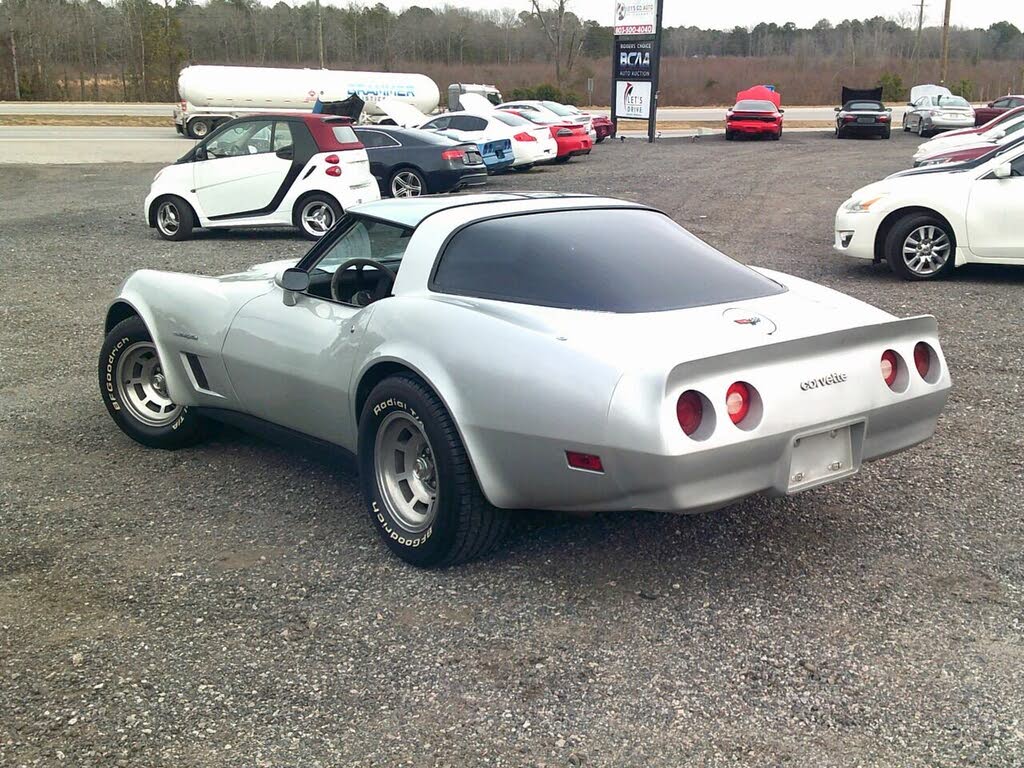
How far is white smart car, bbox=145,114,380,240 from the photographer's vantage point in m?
13.3

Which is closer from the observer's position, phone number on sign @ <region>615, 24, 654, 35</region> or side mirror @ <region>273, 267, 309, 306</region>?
side mirror @ <region>273, 267, 309, 306</region>

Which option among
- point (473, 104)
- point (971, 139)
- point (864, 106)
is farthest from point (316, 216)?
point (864, 106)

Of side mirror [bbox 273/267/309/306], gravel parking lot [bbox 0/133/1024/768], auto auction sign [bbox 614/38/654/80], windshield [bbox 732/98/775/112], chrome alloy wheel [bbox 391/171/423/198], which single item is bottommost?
gravel parking lot [bbox 0/133/1024/768]

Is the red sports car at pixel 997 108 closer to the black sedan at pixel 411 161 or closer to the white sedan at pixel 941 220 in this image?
the black sedan at pixel 411 161

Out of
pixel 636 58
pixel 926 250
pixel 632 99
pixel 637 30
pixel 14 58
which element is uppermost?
pixel 637 30

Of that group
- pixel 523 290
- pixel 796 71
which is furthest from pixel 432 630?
pixel 796 71

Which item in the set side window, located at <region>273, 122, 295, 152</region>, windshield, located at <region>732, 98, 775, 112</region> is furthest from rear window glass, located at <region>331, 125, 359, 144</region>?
windshield, located at <region>732, 98, 775, 112</region>

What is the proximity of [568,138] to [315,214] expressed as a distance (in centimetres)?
1372

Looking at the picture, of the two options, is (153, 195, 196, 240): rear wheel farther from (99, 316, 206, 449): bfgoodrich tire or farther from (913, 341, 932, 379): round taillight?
(913, 341, 932, 379): round taillight

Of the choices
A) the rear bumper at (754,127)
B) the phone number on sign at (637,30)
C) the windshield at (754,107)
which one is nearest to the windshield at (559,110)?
the phone number on sign at (637,30)

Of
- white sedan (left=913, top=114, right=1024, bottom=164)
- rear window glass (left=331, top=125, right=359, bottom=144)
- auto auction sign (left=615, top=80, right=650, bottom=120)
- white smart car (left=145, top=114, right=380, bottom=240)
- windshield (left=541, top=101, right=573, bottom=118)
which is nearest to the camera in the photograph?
white smart car (left=145, top=114, right=380, bottom=240)

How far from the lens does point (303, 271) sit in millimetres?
4793

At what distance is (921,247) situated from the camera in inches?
397

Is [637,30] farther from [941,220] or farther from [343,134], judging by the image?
[941,220]
